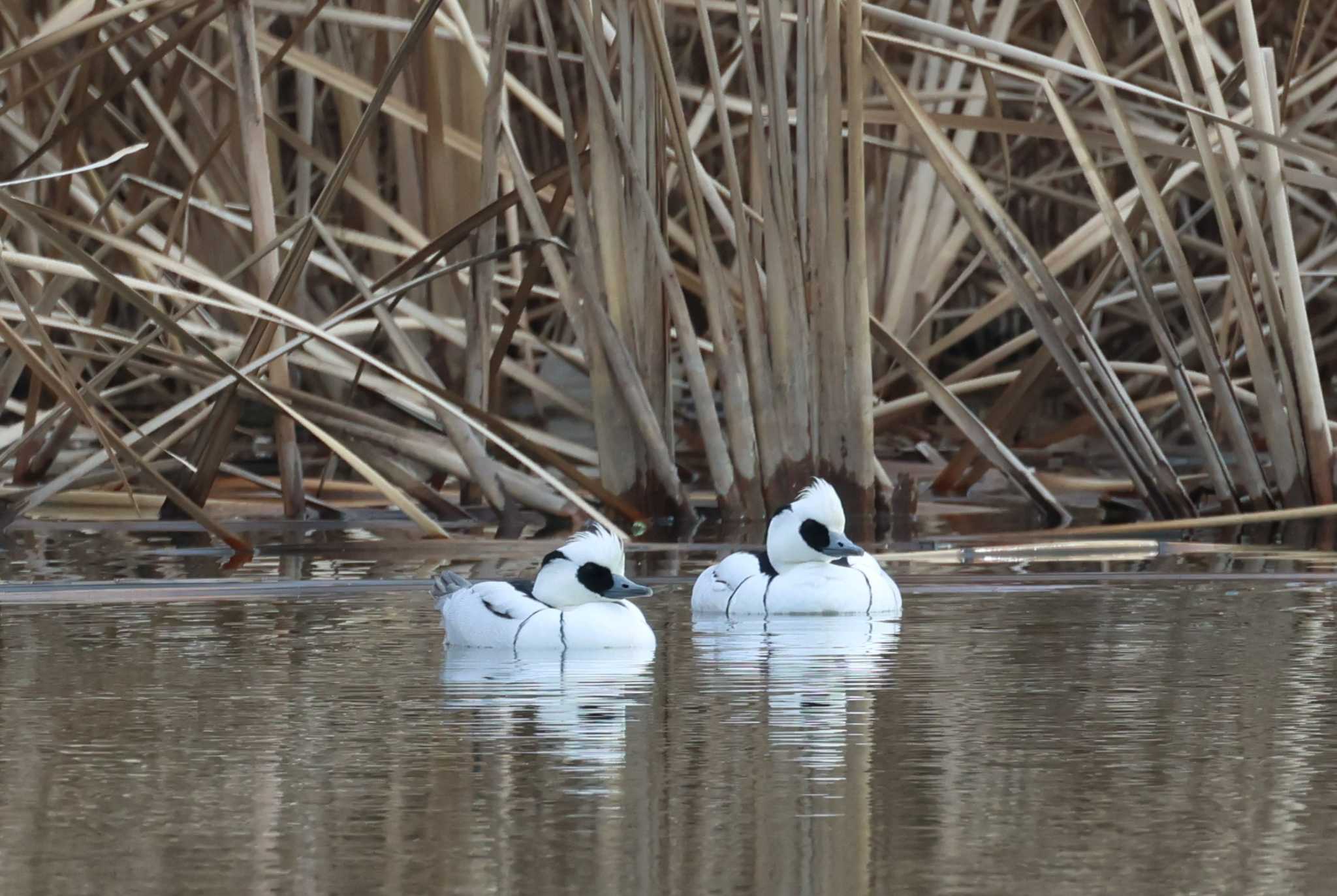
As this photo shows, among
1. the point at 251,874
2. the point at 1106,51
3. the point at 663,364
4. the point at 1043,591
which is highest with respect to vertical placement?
the point at 1106,51

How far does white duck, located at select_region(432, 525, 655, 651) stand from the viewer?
5.44 metres

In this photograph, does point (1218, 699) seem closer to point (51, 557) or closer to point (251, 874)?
point (251, 874)

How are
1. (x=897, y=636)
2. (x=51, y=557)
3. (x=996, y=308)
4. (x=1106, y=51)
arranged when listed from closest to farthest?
(x=897, y=636) → (x=51, y=557) → (x=996, y=308) → (x=1106, y=51)

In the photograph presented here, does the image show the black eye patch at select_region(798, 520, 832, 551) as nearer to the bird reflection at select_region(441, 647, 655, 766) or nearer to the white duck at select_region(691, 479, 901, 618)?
the white duck at select_region(691, 479, 901, 618)

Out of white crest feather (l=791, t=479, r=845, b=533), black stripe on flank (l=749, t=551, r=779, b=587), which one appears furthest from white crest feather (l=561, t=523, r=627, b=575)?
white crest feather (l=791, t=479, r=845, b=533)

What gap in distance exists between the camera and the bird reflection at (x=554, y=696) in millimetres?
4246

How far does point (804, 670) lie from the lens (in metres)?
5.20

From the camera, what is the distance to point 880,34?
7.14m

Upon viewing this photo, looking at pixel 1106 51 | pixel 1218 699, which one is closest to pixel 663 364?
pixel 1218 699

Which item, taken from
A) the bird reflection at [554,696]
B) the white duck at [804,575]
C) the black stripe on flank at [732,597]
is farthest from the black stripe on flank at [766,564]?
the bird reflection at [554,696]

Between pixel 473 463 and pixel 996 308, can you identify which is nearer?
pixel 473 463

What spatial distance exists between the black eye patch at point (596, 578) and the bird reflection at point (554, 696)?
144 mm

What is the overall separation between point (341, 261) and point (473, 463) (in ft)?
2.28

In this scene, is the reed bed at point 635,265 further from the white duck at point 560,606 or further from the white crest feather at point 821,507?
the white duck at point 560,606
